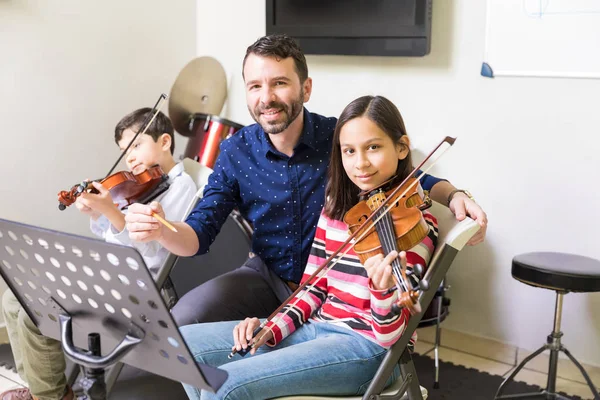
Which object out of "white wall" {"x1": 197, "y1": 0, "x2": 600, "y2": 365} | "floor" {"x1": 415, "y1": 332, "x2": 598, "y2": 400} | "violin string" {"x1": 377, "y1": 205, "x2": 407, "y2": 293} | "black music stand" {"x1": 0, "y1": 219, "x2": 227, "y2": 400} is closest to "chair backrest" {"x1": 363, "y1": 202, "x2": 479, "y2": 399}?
"violin string" {"x1": 377, "y1": 205, "x2": 407, "y2": 293}

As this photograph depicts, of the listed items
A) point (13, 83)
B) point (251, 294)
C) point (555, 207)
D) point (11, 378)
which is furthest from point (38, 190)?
point (555, 207)

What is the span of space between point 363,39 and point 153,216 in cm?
168

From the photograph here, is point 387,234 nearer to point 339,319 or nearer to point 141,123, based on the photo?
point 339,319

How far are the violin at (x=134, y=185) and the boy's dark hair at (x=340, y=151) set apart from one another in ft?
2.25

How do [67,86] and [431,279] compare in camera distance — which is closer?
[431,279]

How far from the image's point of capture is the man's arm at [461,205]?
1.55 metres

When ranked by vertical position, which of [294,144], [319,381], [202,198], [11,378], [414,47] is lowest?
[11,378]

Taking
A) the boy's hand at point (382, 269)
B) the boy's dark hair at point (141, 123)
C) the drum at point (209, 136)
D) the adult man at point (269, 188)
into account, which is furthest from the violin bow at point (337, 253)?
the drum at point (209, 136)

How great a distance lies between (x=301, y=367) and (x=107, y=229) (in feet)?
3.14

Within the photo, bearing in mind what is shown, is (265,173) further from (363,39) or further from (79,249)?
(363,39)

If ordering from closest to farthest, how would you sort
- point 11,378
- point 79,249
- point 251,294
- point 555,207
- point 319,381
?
point 79,249, point 319,381, point 251,294, point 11,378, point 555,207

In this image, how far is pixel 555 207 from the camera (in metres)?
2.60

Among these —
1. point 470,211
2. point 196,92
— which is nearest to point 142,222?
point 470,211

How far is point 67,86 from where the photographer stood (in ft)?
9.66
